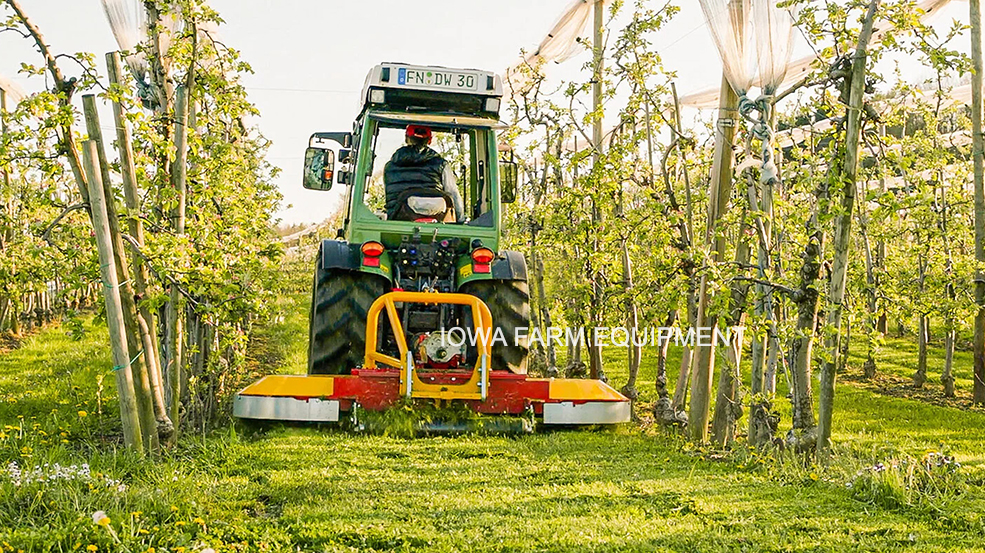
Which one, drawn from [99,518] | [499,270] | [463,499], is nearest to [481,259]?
[499,270]

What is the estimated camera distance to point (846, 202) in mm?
7004

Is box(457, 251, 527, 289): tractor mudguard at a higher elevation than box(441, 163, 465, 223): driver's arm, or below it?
below

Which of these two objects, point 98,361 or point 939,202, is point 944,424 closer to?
point 939,202

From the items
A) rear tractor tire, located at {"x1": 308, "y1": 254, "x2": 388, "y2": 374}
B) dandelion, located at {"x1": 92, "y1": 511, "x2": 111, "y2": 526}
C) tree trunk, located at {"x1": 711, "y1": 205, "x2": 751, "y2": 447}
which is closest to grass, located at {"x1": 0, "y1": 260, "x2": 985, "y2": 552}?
dandelion, located at {"x1": 92, "y1": 511, "x2": 111, "y2": 526}

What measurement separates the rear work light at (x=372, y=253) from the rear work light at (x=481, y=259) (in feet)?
2.38

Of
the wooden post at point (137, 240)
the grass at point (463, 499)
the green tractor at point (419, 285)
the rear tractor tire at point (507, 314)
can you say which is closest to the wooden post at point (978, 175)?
the grass at point (463, 499)

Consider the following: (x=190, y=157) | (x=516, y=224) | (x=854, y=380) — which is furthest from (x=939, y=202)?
(x=190, y=157)

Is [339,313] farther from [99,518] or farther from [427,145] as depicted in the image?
[99,518]

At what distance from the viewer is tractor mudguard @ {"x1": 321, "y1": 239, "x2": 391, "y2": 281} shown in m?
7.86

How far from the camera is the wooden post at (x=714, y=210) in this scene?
9336 millimetres

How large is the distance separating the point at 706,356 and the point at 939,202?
9009 millimetres

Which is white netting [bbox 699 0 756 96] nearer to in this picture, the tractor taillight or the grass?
the tractor taillight

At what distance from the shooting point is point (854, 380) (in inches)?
726

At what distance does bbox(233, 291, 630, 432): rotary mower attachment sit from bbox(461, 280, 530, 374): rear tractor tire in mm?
713
